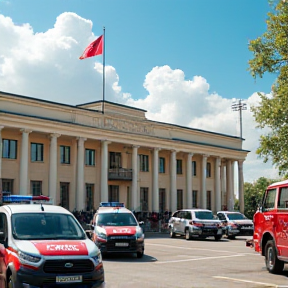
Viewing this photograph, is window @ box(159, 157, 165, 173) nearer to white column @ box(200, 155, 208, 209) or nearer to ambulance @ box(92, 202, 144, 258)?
white column @ box(200, 155, 208, 209)

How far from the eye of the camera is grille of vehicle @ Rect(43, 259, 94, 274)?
28.7 feet

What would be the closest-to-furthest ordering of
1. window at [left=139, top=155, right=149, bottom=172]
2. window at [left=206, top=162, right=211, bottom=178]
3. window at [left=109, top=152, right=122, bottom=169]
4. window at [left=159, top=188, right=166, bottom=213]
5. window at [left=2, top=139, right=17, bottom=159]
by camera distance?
window at [left=2, top=139, right=17, bottom=159] < window at [left=109, top=152, right=122, bottom=169] < window at [left=139, top=155, right=149, bottom=172] < window at [left=159, top=188, right=166, bottom=213] < window at [left=206, top=162, right=211, bottom=178]

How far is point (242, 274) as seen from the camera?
13.7 meters

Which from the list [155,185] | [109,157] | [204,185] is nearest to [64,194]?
[109,157]

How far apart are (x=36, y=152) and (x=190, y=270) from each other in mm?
27582

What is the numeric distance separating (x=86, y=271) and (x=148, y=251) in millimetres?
12166

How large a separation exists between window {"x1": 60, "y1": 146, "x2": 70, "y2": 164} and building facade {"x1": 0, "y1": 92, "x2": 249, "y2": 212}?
0.27ft

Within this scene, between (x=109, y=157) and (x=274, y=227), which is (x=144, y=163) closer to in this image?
(x=109, y=157)

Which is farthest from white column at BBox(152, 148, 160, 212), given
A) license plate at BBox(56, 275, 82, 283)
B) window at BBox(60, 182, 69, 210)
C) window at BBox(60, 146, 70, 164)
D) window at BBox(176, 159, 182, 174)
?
license plate at BBox(56, 275, 82, 283)

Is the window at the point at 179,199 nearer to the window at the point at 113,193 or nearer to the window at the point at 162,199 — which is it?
the window at the point at 162,199

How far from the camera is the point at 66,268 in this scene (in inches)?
345

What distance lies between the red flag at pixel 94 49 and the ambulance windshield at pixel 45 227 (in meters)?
31.2

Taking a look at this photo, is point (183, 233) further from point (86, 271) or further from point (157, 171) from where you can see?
point (86, 271)

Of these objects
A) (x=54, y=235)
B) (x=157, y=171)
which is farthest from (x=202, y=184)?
(x=54, y=235)
